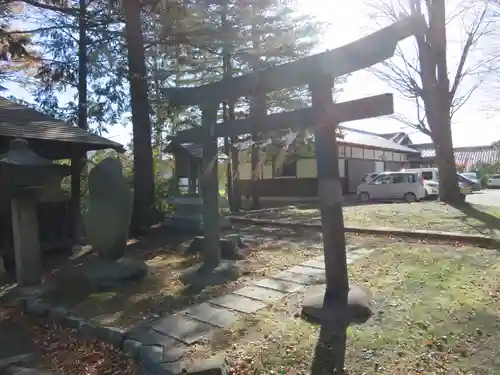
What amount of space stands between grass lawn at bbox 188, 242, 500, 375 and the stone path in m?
0.21

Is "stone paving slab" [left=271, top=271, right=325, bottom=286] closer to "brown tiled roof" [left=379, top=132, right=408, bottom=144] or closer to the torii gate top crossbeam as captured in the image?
the torii gate top crossbeam

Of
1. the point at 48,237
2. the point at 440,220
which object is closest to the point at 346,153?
the point at 440,220

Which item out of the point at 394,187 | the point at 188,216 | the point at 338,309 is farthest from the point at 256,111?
the point at 394,187

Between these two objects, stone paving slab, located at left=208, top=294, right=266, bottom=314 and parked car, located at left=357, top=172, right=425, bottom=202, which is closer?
stone paving slab, located at left=208, top=294, right=266, bottom=314

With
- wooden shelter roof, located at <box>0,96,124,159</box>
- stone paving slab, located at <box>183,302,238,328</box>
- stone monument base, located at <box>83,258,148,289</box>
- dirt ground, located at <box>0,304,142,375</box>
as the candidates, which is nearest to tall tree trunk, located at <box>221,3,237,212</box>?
wooden shelter roof, located at <box>0,96,124,159</box>

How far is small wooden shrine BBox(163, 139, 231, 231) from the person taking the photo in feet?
32.8

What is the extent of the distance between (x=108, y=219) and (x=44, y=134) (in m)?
3.34

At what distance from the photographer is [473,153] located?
134 ft

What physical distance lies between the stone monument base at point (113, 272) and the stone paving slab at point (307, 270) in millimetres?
2329

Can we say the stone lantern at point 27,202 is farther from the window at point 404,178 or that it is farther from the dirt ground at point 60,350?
the window at point 404,178

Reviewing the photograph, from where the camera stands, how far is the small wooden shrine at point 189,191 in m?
9.98

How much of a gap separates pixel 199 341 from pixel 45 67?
425 inches

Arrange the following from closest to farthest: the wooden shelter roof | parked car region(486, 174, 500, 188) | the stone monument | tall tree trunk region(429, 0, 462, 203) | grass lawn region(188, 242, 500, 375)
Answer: grass lawn region(188, 242, 500, 375)
the stone monument
the wooden shelter roof
tall tree trunk region(429, 0, 462, 203)
parked car region(486, 174, 500, 188)

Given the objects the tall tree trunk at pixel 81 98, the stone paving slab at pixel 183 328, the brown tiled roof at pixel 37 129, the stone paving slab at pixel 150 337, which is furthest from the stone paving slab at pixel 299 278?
the tall tree trunk at pixel 81 98
